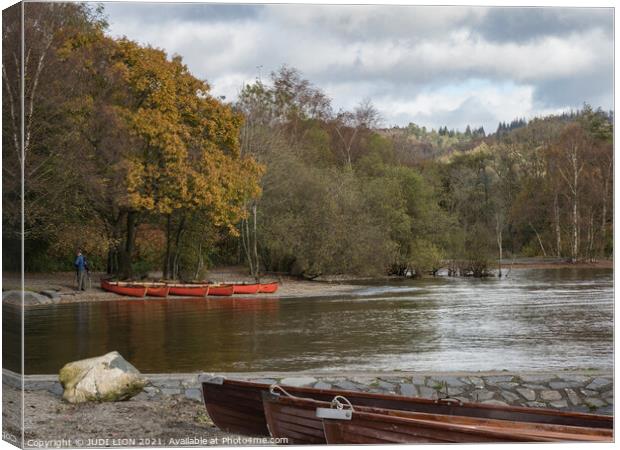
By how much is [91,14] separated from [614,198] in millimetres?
5235

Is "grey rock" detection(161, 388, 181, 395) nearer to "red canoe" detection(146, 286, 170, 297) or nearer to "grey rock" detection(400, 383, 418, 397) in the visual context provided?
"grey rock" detection(400, 383, 418, 397)

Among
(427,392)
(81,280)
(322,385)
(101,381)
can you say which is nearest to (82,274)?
(81,280)

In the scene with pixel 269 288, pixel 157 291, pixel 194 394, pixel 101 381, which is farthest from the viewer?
pixel 269 288

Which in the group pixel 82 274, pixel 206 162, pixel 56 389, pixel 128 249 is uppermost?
pixel 206 162

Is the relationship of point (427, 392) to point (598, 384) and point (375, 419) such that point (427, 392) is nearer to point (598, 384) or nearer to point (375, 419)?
point (598, 384)

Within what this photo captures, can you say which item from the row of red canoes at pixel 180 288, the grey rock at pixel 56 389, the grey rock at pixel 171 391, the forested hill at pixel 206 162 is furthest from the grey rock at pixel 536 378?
the row of red canoes at pixel 180 288

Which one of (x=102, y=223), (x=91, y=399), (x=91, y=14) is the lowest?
(x=91, y=399)

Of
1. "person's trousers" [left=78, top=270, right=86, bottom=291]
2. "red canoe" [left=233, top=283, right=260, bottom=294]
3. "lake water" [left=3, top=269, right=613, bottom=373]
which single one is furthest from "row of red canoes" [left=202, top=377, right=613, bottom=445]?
"red canoe" [left=233, top=283, right=260, bottom=294]

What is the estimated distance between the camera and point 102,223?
1257 centimetres

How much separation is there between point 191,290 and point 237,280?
41.8 inches

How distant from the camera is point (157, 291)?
15.4 meters

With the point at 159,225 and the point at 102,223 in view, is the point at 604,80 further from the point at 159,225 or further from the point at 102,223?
the point at 159,225

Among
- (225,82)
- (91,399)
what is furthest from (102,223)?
(91,399)

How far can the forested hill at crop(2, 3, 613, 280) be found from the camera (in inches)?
334
